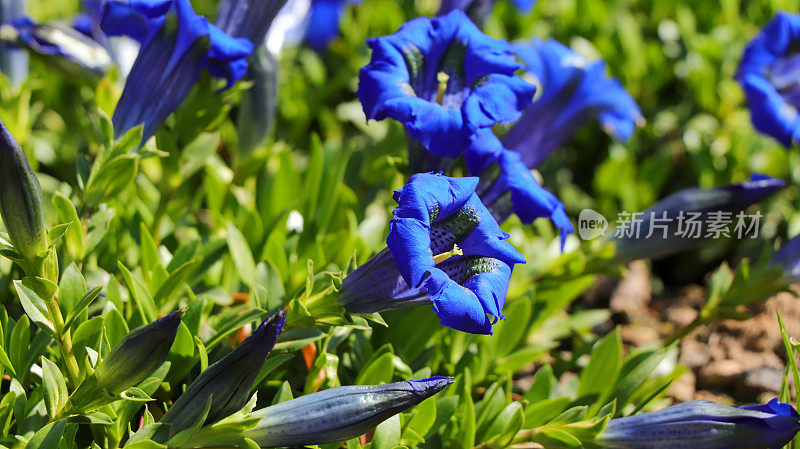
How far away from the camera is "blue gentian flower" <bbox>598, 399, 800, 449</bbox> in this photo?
1.47m

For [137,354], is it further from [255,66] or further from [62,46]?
[62,46]

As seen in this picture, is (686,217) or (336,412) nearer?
(336,412)

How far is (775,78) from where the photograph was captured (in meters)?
2.45

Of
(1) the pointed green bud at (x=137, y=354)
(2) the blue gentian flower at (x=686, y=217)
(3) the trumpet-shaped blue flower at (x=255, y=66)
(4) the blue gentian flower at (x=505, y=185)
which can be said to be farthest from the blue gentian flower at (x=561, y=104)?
(1) the pointed green bud at (x=137, y=354)

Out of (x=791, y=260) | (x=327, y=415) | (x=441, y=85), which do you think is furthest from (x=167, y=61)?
(x=791, y=260)

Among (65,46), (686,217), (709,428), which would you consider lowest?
(709,428)

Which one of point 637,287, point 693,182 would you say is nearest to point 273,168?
point 637,287

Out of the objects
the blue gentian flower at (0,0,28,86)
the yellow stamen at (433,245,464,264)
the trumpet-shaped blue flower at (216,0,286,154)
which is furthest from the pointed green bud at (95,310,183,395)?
the blue gentian flower at (0,0,28,86)

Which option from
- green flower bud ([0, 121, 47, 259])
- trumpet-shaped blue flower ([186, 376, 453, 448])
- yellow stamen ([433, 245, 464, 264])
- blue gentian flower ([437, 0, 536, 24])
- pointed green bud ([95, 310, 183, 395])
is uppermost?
blue gentian flower ([437, 0, 536, 24])

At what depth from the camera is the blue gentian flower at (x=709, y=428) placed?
1.47m

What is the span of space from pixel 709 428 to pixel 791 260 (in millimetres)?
740

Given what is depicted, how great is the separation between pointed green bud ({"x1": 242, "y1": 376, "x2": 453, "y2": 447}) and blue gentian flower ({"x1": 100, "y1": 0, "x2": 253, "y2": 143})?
2.24ft

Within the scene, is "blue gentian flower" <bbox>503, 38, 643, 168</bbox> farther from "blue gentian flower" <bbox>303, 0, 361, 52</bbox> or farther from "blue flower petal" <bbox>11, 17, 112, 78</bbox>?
"blue flower petal" <bbox>11, 17, 112, 78</bbox>

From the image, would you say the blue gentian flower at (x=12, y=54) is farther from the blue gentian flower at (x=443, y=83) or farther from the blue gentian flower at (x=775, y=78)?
the blue gentian flower at (x=775, y=78)
